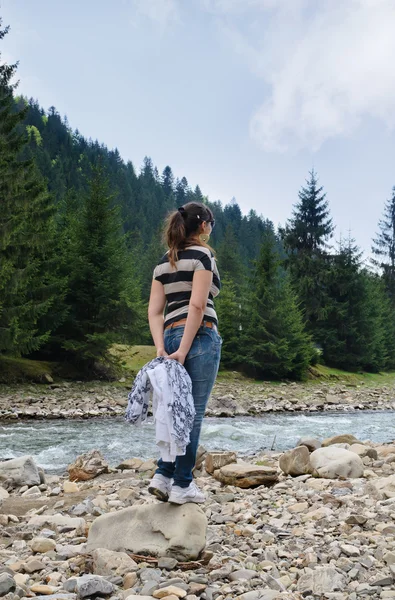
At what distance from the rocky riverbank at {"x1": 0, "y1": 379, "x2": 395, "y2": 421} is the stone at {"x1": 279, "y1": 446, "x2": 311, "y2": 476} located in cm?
914

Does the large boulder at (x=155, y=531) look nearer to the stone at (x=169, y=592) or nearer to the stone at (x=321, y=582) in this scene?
the stone at (x=169, y=592)

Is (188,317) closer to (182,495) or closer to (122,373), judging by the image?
(182,495)

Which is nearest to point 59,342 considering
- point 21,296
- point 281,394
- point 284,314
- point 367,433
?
point 21,296

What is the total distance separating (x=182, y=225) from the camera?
3533mm

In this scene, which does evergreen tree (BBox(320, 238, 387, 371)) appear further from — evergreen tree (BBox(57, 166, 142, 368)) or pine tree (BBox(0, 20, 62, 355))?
pine tree (BBox(0, 20, 62, 355))

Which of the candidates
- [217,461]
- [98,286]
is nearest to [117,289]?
[98,286]

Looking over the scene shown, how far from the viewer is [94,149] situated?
13638 cm

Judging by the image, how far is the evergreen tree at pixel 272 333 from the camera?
2648cm

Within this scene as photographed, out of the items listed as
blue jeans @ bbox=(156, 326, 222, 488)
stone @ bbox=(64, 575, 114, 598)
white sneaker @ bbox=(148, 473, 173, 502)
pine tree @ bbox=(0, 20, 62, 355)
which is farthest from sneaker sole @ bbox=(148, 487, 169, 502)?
pine tree @ bbox=(0, 20, 62, 355)

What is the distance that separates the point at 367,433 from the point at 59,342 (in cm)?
1365

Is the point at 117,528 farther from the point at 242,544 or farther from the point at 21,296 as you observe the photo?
the point at 21,296

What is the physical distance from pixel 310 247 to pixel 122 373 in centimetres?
2155

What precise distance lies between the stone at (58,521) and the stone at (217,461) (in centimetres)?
249

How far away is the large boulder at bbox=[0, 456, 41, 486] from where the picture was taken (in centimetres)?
663
